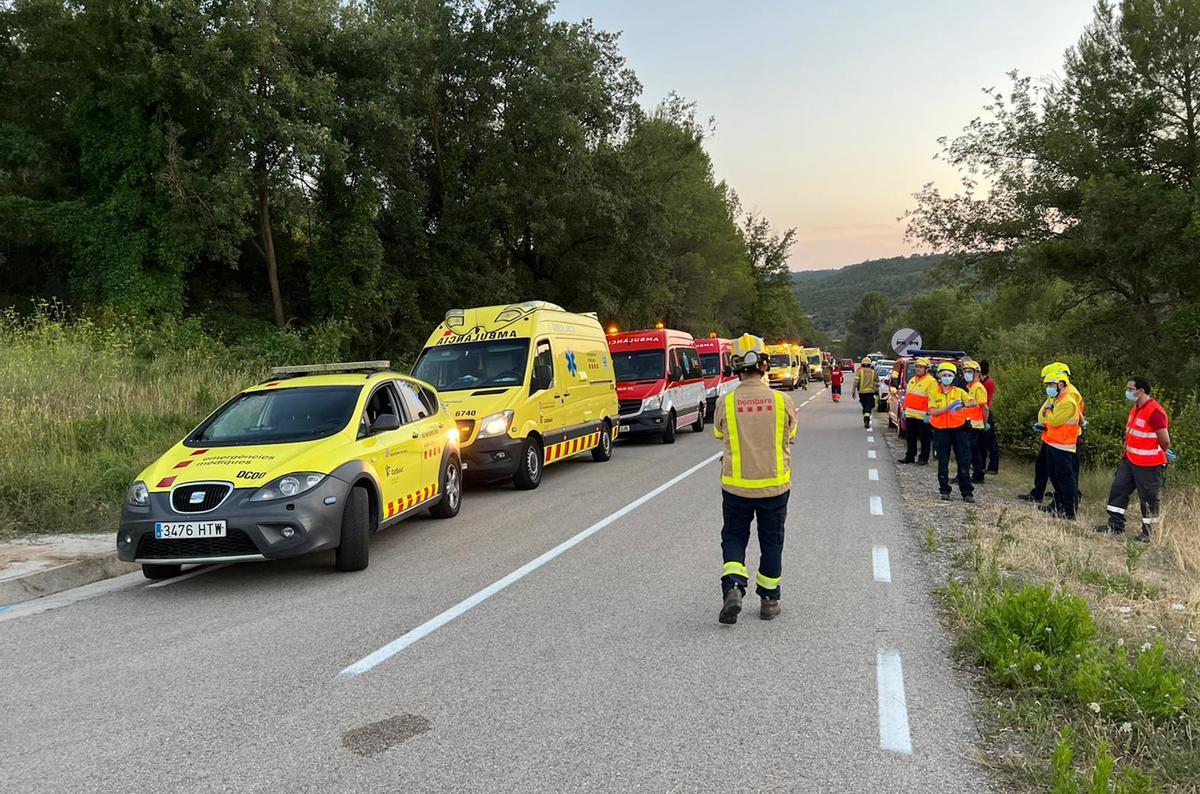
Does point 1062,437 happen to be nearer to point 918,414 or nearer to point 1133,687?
point 918,414

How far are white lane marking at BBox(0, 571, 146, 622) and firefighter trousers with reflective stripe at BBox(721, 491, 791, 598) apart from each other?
4937 mm

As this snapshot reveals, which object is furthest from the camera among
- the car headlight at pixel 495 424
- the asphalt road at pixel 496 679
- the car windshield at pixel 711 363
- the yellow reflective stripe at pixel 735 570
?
the car windshield at pixel 711 363

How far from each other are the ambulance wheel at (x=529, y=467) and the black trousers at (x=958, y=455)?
5.58 meters

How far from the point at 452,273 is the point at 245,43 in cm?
958

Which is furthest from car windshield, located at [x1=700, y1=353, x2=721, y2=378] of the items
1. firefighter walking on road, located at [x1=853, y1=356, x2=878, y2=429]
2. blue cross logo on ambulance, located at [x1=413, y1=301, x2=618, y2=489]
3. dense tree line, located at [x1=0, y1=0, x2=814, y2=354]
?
blue cross logo on ambulance, located at [x1=413, y1=301, x2=618, y2=489]

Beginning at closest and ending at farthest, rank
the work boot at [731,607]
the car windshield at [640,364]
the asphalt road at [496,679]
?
the asphalt road at [496,679], the work boot at [731,607], the car windshield at [640,364]

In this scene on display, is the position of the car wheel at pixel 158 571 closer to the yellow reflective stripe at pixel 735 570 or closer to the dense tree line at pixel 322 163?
the yellow reflective stripe at pixel 735 570

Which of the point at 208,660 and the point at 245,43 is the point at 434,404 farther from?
the point at 245,43

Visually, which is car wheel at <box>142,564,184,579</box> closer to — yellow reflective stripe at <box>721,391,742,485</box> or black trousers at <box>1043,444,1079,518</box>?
yellow reflective stripe at <box>721,391,742,485</box>

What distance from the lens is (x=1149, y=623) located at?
17.0 ft

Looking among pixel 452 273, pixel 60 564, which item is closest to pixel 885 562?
pixel 60 564

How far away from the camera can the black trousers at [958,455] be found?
414 inches

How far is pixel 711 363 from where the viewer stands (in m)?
25.5

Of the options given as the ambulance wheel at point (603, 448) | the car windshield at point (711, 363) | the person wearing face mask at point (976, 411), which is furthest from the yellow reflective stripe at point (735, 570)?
the car windshield at point (711, 363)
